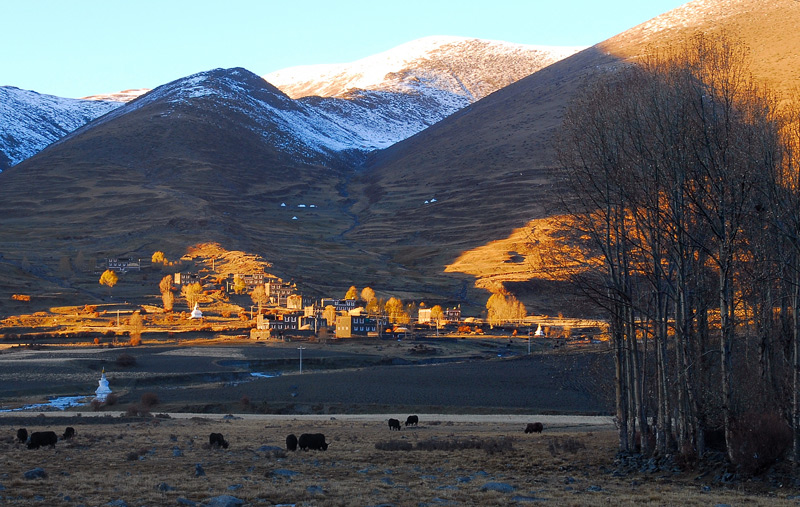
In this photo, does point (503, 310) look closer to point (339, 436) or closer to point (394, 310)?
point (394, 310)

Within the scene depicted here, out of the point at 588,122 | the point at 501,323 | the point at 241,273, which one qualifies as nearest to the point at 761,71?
the point at 501,323

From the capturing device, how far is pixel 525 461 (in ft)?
77.2

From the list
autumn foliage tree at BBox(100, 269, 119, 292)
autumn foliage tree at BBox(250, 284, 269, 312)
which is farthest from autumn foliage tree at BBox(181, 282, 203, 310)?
autumn foliage tree at BBox(100, 269, 119, 292)

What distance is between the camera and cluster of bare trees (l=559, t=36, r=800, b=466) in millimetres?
18891

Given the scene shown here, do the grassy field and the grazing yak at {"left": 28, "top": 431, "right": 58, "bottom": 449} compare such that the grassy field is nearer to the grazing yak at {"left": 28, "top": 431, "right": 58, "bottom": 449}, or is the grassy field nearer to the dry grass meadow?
the dry grass meadow

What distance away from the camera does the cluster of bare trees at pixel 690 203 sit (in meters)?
18.9

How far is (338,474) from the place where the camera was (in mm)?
19875

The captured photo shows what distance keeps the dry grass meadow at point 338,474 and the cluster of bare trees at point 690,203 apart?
2495 millimetres

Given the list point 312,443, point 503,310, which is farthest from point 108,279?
point 312,443

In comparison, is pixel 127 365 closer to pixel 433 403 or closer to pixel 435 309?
pixel 433 403

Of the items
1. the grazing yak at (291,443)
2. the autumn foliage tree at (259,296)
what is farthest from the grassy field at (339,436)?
the autumn foliage tree at (259,296)

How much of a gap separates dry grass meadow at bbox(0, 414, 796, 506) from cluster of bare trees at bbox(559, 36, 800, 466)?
2.50 metres

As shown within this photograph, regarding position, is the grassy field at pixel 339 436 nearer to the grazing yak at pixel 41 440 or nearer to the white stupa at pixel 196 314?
the grazing yak at pixel 41 440

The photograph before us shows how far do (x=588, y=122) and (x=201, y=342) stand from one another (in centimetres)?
7742
